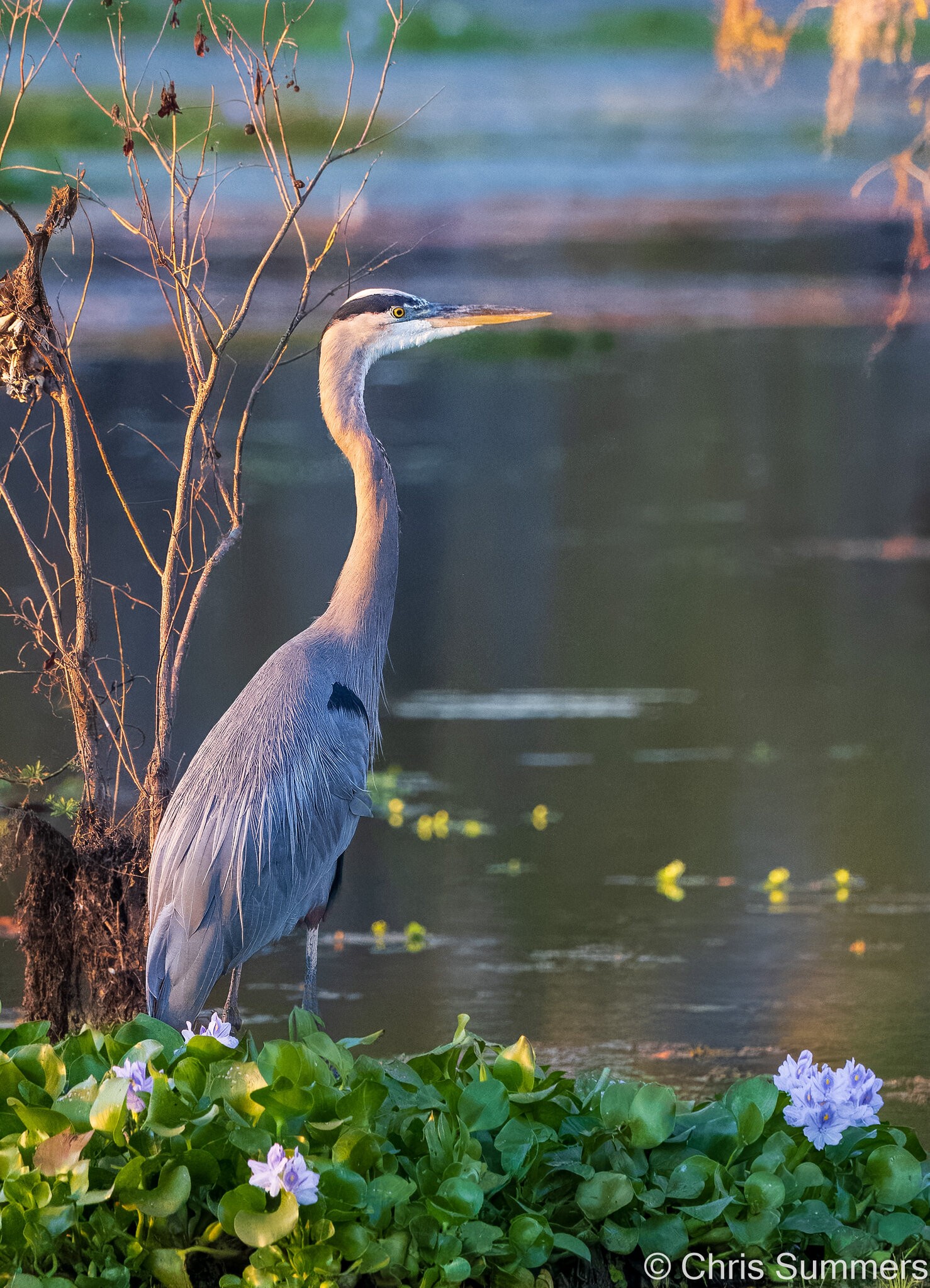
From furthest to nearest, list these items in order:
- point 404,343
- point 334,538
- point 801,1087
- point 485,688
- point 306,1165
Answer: point 334,538 < point 485,688 < point 404,343 < point 801,1087 < point 306,1165

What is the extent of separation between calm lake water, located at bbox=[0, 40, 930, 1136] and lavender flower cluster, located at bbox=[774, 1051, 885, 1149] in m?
1.10

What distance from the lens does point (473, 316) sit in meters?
3.36

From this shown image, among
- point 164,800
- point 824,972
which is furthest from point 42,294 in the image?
point 824,972

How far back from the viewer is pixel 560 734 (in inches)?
249

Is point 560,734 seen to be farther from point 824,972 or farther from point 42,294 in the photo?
point 42,294

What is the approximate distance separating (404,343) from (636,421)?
16.0ft

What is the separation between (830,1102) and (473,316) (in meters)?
1.91

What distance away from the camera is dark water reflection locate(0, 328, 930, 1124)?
392 centimetres

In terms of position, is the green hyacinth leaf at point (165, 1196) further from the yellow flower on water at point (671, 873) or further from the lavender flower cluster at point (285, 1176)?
the yellow flower on water at point (671, 873)

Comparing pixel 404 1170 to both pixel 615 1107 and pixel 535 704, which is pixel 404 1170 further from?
pixel 535 704

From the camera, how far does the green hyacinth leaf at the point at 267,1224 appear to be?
6.10ft

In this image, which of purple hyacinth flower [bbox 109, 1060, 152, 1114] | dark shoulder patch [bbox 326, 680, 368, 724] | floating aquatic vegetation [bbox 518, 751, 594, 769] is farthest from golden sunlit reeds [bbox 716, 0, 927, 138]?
purple hyacinth flower [bbox 109, 1060, 152, 1114]

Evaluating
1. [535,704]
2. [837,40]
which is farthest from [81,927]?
[837,40]

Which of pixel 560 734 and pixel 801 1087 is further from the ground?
pixel 801 1087
